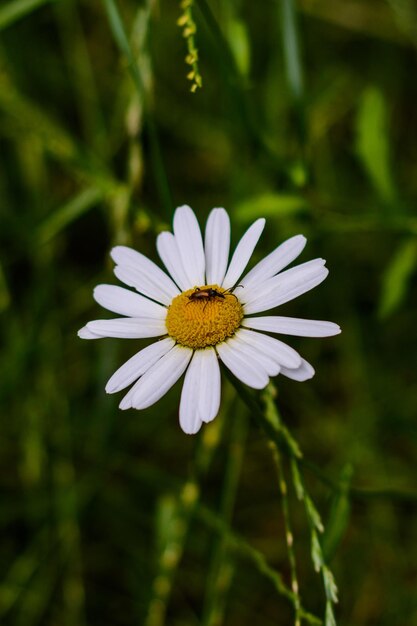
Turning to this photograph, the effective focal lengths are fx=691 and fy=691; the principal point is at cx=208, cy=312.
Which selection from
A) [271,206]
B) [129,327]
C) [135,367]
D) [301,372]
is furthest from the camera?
[271,206]

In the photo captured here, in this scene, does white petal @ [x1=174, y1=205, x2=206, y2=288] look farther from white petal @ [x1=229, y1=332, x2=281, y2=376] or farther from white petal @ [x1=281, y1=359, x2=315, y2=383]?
white petal @ [x1=281, y1=359, x2=315, y2=383]

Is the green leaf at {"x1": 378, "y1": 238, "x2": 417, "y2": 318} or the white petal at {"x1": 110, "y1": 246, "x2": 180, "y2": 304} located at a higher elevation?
the green leaf at {"x1": 378, "y1": 238, "x2": 417, "y2": 318}

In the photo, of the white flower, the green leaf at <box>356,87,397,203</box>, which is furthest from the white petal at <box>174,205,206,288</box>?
the green leaf at <box>356,87,397,203</box>

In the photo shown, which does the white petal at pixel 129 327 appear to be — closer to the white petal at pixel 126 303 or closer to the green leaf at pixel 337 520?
the white petal at pixel 126 303

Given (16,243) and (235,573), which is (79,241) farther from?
(235,573)

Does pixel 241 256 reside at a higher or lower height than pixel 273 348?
higher

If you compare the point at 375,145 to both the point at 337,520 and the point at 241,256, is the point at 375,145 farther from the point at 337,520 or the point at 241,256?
the point at 337,520

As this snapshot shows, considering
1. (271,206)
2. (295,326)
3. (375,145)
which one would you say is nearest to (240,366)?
(295,326)

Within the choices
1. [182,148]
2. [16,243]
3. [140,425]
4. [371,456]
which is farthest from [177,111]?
[371,456]
